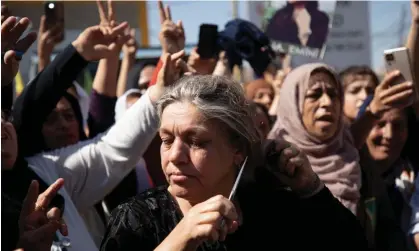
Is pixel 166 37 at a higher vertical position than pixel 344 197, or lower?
higher

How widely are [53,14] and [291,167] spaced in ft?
7.18

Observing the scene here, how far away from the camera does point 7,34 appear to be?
7.14ft

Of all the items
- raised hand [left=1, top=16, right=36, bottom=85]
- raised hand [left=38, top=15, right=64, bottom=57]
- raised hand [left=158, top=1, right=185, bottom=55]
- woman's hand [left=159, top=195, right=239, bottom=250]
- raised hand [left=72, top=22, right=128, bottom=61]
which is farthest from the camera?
raised hand [left=38, top=15, right=64, bottom=57]

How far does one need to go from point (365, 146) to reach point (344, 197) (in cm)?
52

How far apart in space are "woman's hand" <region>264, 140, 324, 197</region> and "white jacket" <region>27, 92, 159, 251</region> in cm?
80

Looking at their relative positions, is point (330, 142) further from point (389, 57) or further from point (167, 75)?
point (167, 75)

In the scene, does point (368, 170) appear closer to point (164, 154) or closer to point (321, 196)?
point (321, 196)

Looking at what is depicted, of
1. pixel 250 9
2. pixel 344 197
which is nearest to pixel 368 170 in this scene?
pixel 344 197

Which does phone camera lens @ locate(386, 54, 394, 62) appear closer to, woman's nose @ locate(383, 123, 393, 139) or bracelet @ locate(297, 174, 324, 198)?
woman's nose @ locate(383, 123, 393, 139)

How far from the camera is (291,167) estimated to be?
6.75ft

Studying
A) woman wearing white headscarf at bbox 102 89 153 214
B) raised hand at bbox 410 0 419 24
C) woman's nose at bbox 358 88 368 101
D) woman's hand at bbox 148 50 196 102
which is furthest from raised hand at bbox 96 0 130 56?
woman's nose at bbox 358 88 368 101

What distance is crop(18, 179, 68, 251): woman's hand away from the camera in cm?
185

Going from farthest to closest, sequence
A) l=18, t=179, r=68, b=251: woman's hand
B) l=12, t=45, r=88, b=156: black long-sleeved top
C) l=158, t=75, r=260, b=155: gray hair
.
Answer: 1. l=12, t=45, r=88, b=156: black long-sleeved top
2. l=158, t=75, r=260, b=155: gray hair
3. l=18, t=179, r=68, b=251: woman's hand

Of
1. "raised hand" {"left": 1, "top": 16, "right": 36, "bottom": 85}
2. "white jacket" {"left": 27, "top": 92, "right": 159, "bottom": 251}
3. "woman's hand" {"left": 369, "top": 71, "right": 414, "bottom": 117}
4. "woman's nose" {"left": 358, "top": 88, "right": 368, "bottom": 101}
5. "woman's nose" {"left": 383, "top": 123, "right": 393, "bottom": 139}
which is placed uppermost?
"raised hand" {"left": 1, "top": 16, "right": 36, "bottom": 85}
